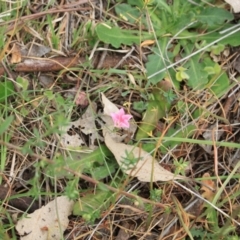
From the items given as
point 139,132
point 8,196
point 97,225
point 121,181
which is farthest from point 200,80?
point 8,196

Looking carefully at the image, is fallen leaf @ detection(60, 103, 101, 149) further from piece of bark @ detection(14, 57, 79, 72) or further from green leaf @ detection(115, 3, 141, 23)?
green leaf @ detection(115, 3, 141, 23)

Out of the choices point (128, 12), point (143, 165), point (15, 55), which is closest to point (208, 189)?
point (143, 165)

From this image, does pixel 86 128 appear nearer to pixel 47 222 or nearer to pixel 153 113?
pixel 153 113

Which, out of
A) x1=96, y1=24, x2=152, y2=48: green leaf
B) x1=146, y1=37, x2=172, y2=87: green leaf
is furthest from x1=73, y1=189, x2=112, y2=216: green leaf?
x1=96, y1=24, x2=152, y2=48: green leaf

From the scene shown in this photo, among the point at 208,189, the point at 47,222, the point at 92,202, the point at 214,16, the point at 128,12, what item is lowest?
the point at 47,222

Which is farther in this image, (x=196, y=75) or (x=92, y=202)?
(x=196, y=75)
